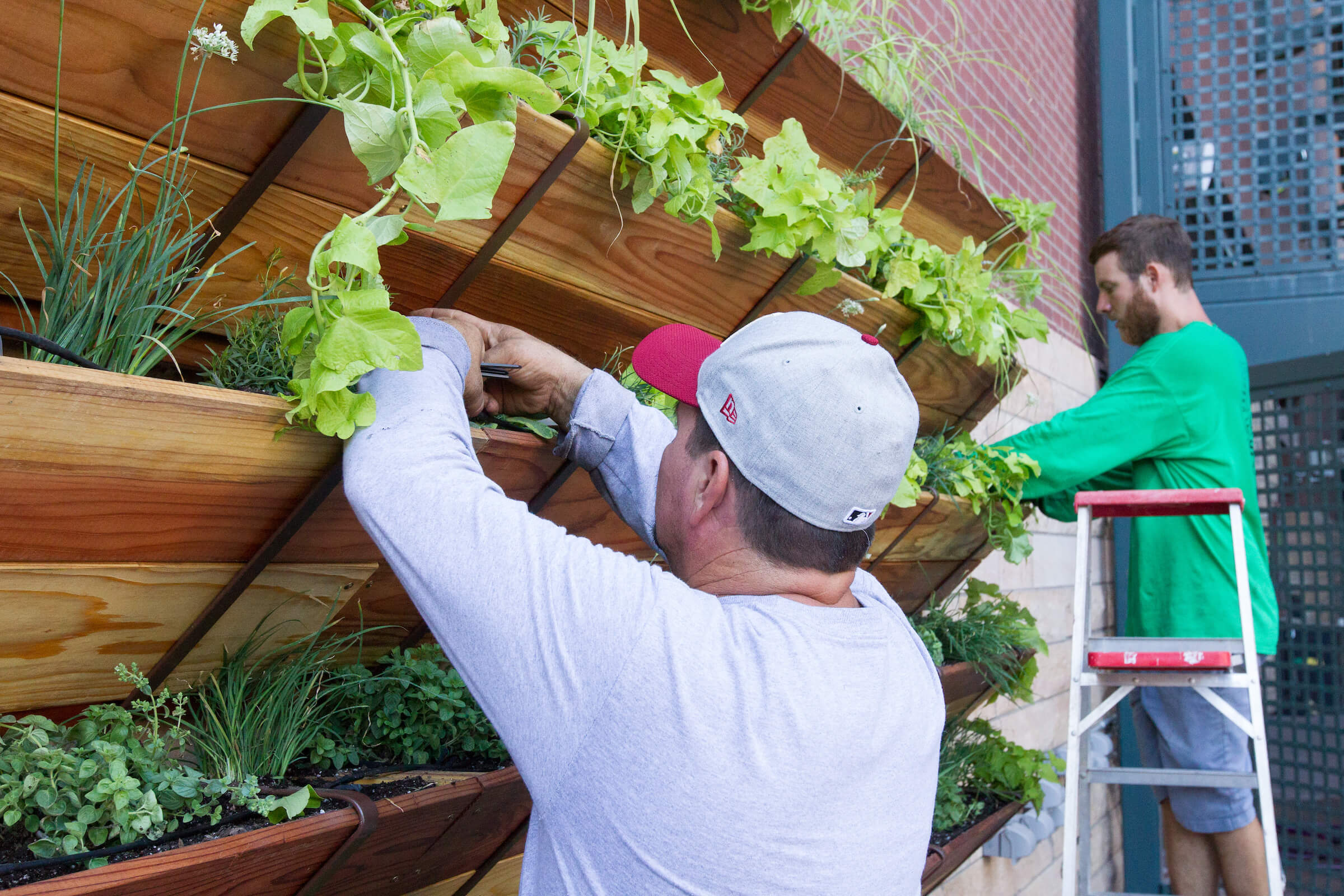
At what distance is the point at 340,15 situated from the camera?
87 cm

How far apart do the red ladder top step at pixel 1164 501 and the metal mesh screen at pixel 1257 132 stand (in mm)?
A: 2311

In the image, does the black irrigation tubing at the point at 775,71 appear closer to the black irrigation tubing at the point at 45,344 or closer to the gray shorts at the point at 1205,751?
the black irrigation tubing at the point at 45,344

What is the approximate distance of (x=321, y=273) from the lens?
0.84 metres

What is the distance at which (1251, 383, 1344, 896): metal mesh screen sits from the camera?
3.87 metres

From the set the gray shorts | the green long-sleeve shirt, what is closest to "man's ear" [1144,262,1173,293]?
the green long-sleeve shirt

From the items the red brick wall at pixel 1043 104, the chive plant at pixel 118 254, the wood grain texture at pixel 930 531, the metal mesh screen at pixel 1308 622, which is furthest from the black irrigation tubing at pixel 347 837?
the metal mesh screen at pixel 1308 622

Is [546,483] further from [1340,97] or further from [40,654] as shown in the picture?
[1340,97]

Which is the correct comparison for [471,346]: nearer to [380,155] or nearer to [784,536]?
[380,155]

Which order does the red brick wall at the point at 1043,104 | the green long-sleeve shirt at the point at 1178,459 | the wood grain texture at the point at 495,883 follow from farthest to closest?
the red brick wall at the point at 1043,104 → the green long-sleeve shirt at the point at 1178,459 → the wood grain texture at the point at 495,883

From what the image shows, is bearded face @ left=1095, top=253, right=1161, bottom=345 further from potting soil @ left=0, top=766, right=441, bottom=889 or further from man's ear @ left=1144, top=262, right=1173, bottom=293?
potting soil @ left=0, top=766, right=441, bottom=889

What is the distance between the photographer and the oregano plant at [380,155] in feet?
2.72

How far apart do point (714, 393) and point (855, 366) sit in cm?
15

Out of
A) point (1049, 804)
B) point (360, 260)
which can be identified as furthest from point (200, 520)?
point (1049, 804)

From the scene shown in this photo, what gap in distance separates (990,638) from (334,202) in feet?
6.95
